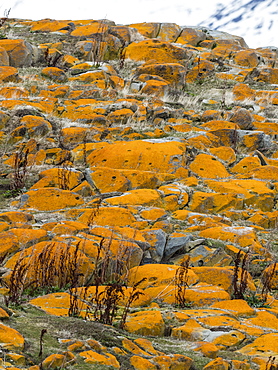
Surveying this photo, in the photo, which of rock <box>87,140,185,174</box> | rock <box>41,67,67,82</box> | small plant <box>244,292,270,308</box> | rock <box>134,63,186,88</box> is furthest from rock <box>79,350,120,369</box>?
rock <box>134,63,186,88</box>

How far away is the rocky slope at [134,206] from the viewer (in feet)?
14.0

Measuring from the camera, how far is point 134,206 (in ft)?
28.3

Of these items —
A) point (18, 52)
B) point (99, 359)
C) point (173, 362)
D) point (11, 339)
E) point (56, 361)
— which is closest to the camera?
point (56, 361)

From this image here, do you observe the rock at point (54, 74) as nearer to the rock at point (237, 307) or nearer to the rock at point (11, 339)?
the rock at point (237, 307)

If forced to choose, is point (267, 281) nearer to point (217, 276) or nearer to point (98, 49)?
point (217, 276)

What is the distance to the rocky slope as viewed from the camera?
168 inches

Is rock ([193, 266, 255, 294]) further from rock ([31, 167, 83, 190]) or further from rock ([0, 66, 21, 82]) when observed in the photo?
rock ([0, 66, 21, 82])

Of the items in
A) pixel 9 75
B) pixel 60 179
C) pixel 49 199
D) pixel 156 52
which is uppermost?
pixel 156 52

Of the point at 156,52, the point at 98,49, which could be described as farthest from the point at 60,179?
the point at 156,52

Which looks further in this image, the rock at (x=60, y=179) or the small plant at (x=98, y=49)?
the small plant at (x=98, y=49)

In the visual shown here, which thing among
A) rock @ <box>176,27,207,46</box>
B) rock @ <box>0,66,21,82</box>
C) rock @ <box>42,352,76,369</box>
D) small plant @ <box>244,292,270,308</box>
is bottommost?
small plant @ <box>244,292,270,308</box>

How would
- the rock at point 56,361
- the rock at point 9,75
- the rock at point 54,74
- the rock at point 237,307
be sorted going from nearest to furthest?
the rock at point 56,361 → the rock at point 237,307 → the rock at point 9,75 → the rock at point 54,74

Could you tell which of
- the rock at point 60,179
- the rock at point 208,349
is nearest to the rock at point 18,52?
the rock at point 60,179

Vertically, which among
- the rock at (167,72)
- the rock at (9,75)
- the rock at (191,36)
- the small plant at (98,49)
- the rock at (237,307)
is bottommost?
the rock at (237,307)
